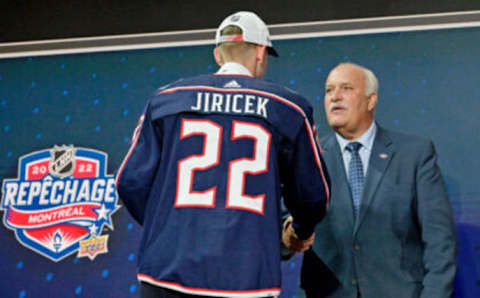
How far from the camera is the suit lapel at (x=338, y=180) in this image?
285cm

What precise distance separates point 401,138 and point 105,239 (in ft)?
6.04

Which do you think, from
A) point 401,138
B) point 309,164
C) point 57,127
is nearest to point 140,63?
point 57,127

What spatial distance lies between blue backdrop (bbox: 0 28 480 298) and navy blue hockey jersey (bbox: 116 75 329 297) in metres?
1.34

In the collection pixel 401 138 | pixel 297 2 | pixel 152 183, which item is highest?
pixel 297 2

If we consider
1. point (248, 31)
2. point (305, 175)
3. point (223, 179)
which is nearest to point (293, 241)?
point (305, 175)

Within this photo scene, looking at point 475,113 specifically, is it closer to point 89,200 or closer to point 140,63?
point 140,63

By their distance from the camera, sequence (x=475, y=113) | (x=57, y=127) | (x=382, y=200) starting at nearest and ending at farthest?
(x=382, y=200), (x=475, y=113), (x=57, y=127)

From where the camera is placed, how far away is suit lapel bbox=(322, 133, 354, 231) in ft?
9.35

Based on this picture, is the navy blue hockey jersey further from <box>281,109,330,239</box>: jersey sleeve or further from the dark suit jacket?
the dark suit jacket

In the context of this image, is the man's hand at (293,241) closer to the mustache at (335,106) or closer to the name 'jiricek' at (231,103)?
the name 'jiricek' at (231,103)

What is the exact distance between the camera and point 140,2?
144 inches

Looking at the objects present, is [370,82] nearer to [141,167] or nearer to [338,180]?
[338,180]

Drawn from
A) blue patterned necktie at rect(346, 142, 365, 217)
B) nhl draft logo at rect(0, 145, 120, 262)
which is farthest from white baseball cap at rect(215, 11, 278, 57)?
nhl draft logo at rect(0, 145, 120, 262)

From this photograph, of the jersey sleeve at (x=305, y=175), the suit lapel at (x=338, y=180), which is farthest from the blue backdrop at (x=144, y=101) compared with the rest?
the jersey sleeve at (x=305, y=175)
